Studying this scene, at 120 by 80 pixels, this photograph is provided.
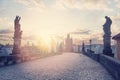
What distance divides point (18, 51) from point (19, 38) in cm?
198

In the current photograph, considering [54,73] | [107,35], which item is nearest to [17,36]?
[107,35]

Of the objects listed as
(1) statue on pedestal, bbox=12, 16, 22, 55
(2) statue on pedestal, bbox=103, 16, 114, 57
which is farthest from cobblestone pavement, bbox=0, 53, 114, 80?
(1) statue on pedestal, bbox=12, 16, 22, 55

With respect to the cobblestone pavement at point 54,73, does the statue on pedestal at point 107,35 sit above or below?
above

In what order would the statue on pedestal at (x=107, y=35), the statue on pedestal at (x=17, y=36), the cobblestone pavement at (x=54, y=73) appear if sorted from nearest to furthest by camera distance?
the cobblestone pavement at (x=54, y=73) < the statue on pedestal at (x=107, y=35) < the statue on pedestal at (x=17, y=36)

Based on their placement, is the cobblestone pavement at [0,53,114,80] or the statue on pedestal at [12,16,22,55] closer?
the cobblestone pavement at [0,53,114,80]

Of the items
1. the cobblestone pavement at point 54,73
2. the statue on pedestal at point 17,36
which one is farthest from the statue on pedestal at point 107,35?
the statue on pedestal at point 17,36

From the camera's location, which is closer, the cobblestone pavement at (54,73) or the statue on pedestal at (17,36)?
the cobblestone pavement at (54,73)

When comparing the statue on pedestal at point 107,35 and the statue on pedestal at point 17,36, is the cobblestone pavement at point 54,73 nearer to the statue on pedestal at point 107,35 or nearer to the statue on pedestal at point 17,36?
the statue on pedestal at point 107,35

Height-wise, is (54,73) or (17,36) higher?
(17,36)

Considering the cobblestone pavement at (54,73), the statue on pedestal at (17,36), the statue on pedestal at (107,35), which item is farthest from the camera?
the statue on pedestal at (17,36)

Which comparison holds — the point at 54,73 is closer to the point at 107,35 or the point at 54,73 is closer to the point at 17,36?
the point at 107,35

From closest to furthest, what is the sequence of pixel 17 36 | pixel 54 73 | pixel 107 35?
pixel 54 73
pixel 107 35
pixel 17 36

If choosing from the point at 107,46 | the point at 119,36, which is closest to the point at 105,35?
the point at 107,46

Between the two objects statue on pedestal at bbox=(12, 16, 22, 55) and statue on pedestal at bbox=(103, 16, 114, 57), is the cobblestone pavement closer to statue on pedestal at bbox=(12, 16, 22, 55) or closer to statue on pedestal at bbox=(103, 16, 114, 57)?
statue on pedestal at bbox=(103, 16, 114, 57)
